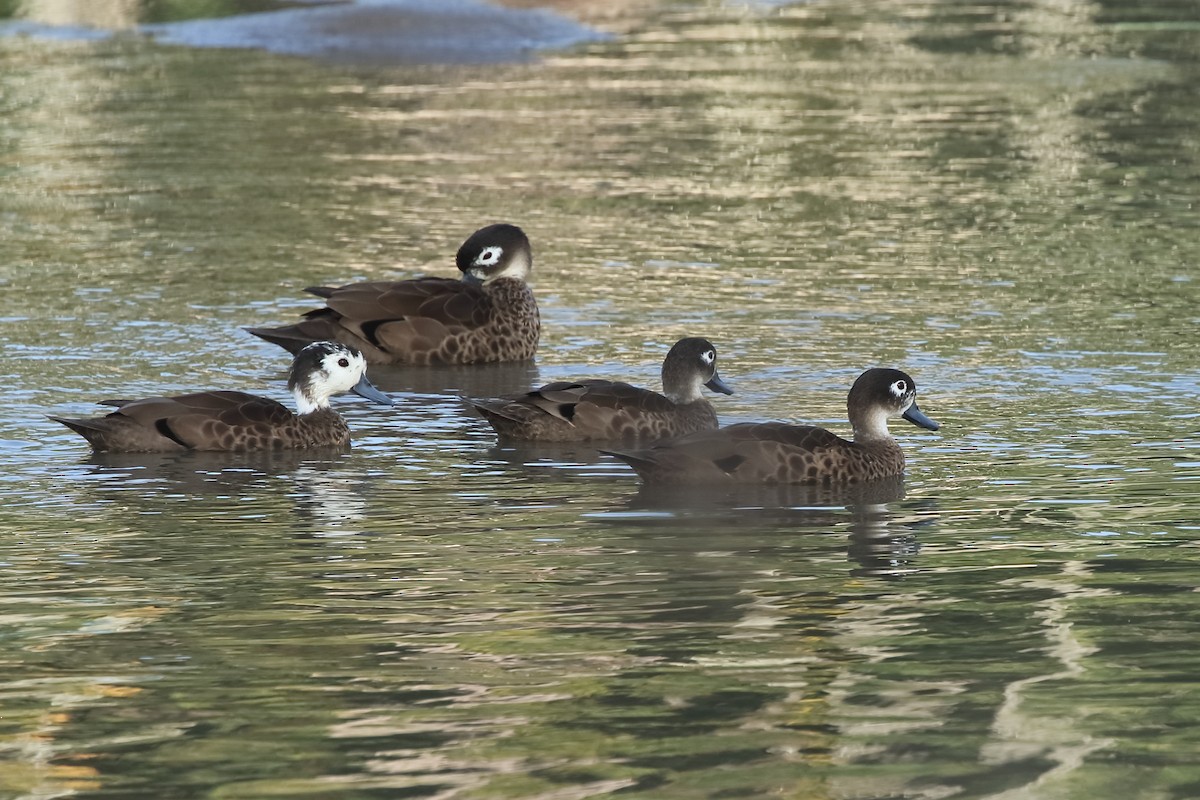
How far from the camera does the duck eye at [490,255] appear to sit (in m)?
17.2

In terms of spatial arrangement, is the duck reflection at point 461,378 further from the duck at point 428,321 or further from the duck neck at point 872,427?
the duck neck at point 872,427

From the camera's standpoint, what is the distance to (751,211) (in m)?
22.4

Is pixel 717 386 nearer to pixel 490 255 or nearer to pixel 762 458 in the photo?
pixel 762 458

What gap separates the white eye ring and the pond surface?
2.26 feet

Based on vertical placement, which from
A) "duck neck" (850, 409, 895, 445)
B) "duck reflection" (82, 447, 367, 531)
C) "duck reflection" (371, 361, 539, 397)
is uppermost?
"duck reflection" (371, 361, 539, 397)

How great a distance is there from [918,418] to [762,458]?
1157 millimetres

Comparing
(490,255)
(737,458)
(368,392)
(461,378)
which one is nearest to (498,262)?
(490,255)

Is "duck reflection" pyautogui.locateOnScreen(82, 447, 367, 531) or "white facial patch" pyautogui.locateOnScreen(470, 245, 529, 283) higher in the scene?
"white facial patch" pyautogui.locateOnScreen(470, 245, 529, 283)

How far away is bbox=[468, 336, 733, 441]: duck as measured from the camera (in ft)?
44.2

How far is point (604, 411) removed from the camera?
44.3 feet

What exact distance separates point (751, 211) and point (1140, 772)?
1516cm

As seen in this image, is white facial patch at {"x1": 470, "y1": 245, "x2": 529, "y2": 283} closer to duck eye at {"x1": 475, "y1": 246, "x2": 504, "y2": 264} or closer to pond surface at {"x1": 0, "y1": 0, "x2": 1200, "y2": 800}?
duck eye at {"x1": 475, "y1": 246, "x2": 504, "y2": 264}

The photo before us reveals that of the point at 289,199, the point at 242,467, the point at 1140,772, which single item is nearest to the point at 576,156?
the point at 289,199

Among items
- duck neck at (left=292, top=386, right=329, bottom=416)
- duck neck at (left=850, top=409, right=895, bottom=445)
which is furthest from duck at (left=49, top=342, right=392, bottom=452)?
duck neck at (left=850, top=409, right=895, bottom=445)
